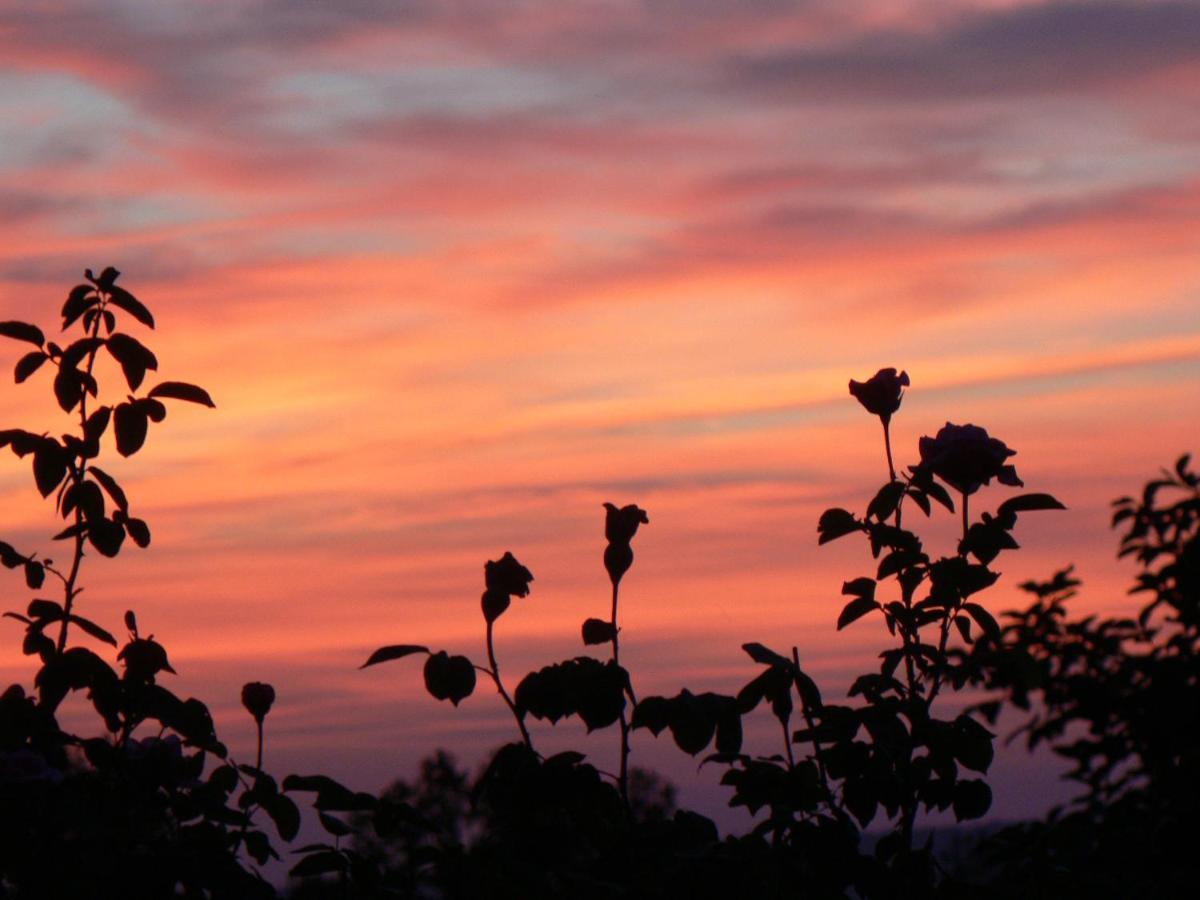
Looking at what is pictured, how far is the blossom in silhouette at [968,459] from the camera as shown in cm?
415

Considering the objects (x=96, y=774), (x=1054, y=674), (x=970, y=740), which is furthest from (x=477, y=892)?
(x=1054, y=674)

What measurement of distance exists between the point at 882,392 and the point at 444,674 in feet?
4.83

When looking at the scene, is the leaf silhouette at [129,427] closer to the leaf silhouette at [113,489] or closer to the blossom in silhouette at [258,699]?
the leaf silhouette at [113,489]

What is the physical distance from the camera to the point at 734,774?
3.84 m

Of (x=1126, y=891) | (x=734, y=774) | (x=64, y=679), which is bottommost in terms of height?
(x=1126, y=891)

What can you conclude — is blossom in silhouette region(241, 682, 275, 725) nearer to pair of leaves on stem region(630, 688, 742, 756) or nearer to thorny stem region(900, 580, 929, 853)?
pair of leaves on stem region(630, 688, 742, 756)

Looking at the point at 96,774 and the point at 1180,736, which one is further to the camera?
the point at 1180,736

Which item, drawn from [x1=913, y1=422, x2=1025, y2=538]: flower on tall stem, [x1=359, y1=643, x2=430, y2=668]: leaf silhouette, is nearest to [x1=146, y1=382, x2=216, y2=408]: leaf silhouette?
[x1=359, y1=643, x2=430, y2=668]: leaf silhouette

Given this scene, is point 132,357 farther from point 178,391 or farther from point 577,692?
point 577,692

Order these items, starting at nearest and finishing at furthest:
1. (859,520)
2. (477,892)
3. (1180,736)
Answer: (477,892) → (859,520) → (1180,736)

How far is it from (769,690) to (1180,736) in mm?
8377

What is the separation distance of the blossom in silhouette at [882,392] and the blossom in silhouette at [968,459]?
0.57ft

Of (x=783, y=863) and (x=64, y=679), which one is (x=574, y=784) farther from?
(x=64, y=679)

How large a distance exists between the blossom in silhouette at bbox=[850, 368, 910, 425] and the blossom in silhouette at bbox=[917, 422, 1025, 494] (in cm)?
18
